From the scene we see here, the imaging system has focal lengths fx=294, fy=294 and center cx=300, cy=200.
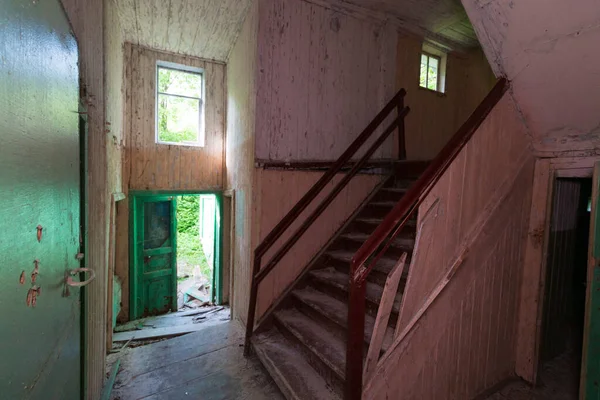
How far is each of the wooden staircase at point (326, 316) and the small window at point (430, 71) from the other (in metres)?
2.21

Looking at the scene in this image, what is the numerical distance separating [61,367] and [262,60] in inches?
127

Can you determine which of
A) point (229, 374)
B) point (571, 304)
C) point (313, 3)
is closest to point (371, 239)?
point (229, 374)

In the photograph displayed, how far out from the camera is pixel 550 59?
2.05 m

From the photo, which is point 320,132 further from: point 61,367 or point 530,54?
point 61,367

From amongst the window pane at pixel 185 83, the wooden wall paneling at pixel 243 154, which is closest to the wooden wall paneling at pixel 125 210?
the window pane at pixel 185 83

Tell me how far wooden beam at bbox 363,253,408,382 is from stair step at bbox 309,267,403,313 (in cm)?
37

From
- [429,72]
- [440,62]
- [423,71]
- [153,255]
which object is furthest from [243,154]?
[440,62]

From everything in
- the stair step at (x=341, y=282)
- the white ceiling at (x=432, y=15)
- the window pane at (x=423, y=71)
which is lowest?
the stair step at (x=341, y=282)

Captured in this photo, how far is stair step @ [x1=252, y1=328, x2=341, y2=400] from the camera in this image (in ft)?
7.40

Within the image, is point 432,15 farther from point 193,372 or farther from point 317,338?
point 193,372

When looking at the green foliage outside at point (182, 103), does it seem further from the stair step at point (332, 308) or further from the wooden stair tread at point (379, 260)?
the stair step at point (332, 308)

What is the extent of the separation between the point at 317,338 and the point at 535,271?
2100 mm

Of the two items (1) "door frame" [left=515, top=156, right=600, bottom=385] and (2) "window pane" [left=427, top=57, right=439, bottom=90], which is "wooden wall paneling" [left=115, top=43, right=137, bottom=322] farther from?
(1) "door frame" [left=515, top=156, right=600, bottom=385]

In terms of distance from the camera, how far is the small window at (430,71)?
5.08 metres
